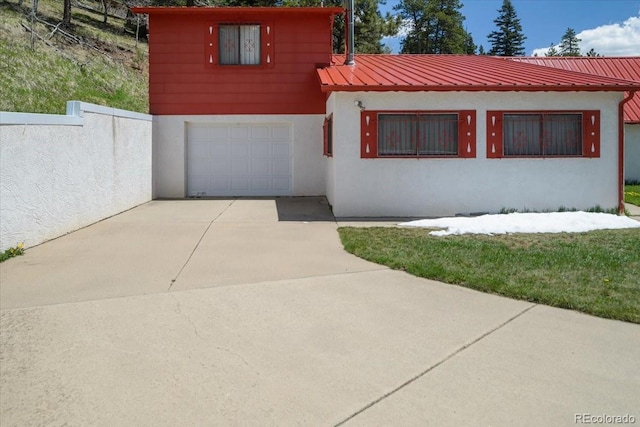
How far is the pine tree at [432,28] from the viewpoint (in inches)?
2064

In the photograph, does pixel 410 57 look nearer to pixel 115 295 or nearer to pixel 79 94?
pixel 79 94

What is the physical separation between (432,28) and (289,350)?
5382 cm

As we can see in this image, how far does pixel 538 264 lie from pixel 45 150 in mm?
7931

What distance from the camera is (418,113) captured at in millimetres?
12203

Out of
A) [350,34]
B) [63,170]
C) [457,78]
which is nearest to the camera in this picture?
[63,170]

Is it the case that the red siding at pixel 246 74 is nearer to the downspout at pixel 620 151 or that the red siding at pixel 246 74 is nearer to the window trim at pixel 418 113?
the window trim at pixel 418 113

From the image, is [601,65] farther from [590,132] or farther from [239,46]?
[239,46]

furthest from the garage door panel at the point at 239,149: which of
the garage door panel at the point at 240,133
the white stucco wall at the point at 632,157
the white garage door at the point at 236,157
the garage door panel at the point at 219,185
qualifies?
the white stucco wall at the point at 632,157

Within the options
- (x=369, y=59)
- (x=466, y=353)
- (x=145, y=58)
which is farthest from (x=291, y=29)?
(x=145, y=58)

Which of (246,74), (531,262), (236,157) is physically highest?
(246,74)

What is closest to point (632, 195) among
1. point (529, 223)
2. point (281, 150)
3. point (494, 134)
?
point (494, 134)

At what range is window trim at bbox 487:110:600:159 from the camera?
12.4 meters

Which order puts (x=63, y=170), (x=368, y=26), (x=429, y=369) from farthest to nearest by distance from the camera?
(x=368, y=26)
(x=63, y=170)
(x=429, y=369)

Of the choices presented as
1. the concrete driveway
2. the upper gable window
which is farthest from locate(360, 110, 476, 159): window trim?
the upper gable window
